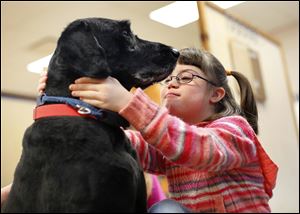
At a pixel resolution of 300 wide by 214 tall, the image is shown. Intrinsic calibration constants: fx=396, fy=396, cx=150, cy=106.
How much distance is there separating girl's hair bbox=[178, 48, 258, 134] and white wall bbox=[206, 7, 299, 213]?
2.46ft

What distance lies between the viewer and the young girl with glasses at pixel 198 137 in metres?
0.69

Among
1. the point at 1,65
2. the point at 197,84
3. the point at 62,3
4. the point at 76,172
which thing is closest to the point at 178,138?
the point at 76,172

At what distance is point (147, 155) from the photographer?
3.14 ft

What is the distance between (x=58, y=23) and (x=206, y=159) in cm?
246

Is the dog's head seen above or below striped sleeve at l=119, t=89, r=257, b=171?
above

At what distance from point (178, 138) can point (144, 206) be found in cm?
15

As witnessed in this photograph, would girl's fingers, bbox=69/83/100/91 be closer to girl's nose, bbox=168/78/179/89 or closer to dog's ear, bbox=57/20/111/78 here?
dog's ear, bbox=57/20/111/78

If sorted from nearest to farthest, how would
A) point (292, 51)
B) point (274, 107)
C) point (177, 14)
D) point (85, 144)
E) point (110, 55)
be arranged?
point (85, 144)
point (110, 55)
point (274, 107)
point (177, 14)
point (292, 51)

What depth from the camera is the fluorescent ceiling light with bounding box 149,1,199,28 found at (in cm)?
279

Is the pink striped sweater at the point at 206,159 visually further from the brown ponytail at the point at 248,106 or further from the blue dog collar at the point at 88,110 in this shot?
the brown ponytail at the point at 248,106

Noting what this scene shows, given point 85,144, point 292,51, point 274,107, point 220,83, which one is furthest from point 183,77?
point 292,51

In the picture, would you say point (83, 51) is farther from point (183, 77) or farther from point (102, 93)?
point (183, 77)

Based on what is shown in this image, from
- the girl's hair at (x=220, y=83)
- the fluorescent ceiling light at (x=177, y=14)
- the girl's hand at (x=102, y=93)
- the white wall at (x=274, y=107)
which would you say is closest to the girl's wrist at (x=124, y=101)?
the girl's hand at (x=102, y=93)

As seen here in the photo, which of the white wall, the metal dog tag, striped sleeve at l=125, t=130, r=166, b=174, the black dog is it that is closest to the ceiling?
the white wall
